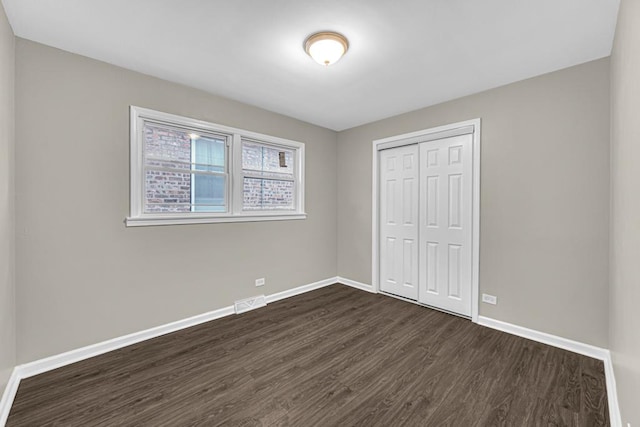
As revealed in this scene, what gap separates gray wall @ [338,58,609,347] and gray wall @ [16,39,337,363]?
9.82 feet

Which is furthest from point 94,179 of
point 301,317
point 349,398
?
point 349,398

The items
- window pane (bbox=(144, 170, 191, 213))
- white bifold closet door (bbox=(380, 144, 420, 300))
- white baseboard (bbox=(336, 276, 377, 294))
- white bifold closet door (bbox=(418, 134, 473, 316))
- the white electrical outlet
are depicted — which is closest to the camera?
window pane (bbox=(144, 170, 191, 213))

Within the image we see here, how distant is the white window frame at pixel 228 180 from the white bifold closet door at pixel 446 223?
1771 millimetres

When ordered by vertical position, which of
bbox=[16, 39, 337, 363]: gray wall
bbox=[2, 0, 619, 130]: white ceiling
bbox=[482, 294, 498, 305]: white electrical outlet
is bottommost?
bbox=[482, 294, 498, 305]: white electrical outlet

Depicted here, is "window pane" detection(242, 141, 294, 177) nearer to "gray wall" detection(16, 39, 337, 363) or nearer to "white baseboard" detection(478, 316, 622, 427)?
"gray wall" detection(16, 39, 337, 363)

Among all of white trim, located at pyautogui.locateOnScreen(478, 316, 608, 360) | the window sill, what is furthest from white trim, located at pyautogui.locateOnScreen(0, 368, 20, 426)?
white trim, located at pyautogui.locateOnScreen(478, 316, 608, 360)

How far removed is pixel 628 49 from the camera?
1.42 m

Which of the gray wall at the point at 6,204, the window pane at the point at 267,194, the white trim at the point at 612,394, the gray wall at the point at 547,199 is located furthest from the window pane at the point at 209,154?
the white trim at the point at 612,394

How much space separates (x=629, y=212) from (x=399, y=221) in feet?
8.17

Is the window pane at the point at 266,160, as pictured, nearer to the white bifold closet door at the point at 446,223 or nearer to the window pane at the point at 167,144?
the window pane at the point at 167,144

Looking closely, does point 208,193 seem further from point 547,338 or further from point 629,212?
point 547,338

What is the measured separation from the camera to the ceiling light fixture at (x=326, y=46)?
2.00 metres

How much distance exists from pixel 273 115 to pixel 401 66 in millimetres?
1857

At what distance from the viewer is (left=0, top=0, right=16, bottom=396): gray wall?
1.71m
